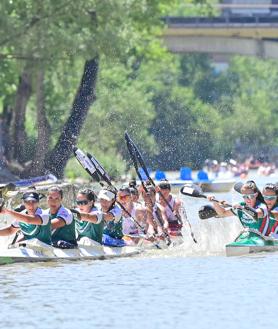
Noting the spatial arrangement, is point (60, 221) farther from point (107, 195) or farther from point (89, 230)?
point (107, 195)

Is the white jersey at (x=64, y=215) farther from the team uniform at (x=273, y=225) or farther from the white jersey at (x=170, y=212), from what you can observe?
the white jersey at (x=170, y=212)

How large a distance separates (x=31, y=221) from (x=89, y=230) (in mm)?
1861

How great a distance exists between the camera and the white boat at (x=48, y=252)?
72.7ft

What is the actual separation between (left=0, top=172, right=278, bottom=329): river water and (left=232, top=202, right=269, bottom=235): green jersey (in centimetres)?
61

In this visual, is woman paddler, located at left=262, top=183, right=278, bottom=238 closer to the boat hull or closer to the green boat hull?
the green boat hull

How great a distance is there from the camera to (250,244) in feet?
77.9

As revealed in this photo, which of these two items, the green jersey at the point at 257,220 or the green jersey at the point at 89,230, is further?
the green jersey at the point at 257,220

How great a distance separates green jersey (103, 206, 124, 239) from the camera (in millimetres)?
24125

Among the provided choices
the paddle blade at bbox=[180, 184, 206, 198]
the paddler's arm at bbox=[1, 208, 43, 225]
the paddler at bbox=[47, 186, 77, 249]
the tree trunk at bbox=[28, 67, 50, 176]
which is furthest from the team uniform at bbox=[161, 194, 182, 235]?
the tree trunk at bbox=[28, 67, 50, 176]

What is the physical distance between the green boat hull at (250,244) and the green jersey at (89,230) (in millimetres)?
2239

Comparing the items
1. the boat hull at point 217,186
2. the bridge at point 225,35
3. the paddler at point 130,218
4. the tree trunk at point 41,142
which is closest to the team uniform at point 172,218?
the paddler at point 130,218

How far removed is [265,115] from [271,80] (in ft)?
48.0

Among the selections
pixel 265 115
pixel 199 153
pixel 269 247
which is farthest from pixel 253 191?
pixel 265 115

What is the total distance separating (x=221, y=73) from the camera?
136 m
